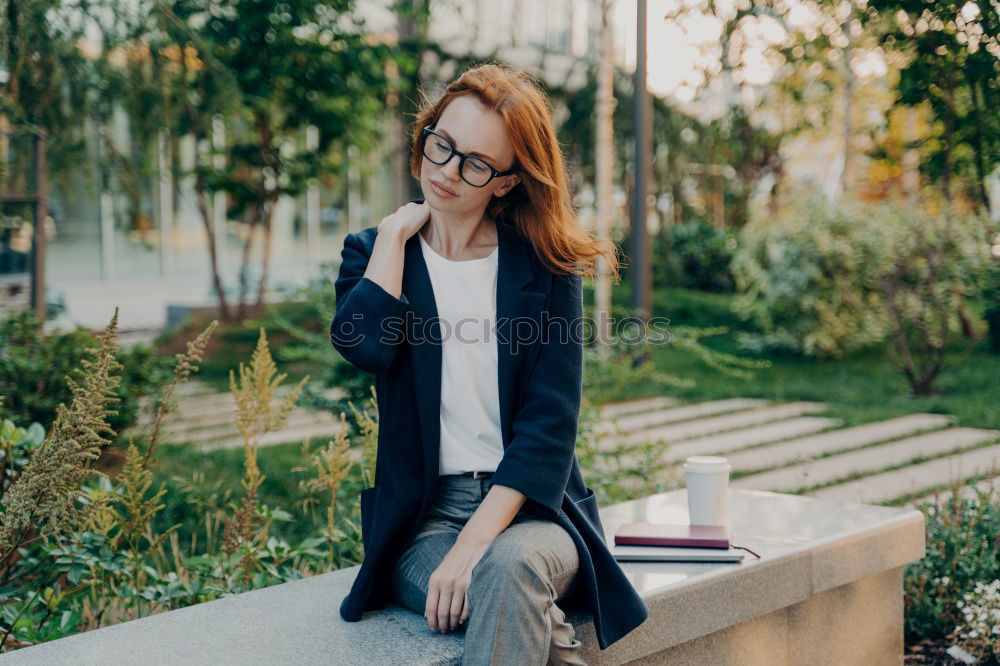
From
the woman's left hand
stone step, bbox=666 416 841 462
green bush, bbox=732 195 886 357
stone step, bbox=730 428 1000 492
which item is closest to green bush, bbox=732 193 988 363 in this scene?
green bush, bbox=732 195 886 357

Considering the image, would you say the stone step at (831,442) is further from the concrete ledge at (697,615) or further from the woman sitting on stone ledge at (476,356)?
the woman sitting on stone ledge at (476,356)

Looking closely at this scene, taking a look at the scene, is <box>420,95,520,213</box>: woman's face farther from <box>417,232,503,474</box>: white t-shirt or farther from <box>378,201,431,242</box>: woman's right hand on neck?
<box>417,232,503,474</box>: white t-shirt

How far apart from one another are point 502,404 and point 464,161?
0.49 meters

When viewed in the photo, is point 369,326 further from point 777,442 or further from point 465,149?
point 777,442

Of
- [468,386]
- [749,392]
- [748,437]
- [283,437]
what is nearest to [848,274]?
[749,392]

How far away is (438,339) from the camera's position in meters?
2.00

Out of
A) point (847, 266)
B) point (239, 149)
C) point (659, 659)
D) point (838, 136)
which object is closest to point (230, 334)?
point (239, 149)

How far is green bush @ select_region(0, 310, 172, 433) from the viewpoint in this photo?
4.14 metres

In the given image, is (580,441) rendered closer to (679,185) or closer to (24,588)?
(24,588)

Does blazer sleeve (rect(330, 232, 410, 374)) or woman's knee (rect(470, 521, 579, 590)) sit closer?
woman's knee (rect(470, 521, 579, 590))

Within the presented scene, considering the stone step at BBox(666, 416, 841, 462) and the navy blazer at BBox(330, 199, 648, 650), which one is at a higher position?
the navy blazer at BBox(330, 199, 648, 650)

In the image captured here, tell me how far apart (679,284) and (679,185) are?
48.4 inches

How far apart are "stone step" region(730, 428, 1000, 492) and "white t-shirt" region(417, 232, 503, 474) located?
2778 mm

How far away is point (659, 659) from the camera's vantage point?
6.96 feet
